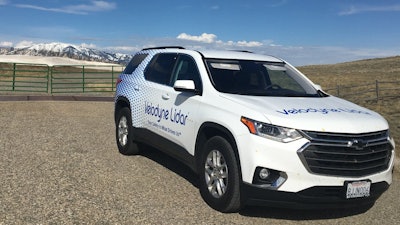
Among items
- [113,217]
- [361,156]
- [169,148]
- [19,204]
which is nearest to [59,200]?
[19,204]

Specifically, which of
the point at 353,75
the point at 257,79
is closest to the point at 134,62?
the point at 257,79

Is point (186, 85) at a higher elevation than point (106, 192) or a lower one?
higher

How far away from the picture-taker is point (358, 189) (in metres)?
4.04

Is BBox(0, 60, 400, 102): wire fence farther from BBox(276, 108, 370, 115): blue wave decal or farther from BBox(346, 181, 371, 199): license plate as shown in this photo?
BBox(346, 181, 371, 199): license plate

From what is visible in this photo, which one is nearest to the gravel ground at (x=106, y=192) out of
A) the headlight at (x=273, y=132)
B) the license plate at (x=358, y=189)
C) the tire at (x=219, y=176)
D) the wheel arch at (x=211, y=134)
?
the tire at (x=219, y=176)

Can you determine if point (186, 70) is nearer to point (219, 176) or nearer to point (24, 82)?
point (219, 176)

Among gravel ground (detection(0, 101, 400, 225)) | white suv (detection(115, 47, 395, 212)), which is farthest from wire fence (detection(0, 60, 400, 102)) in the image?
white suv (detection(115, 47, 395, 212))

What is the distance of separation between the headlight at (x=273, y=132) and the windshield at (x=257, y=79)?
895 millimetres

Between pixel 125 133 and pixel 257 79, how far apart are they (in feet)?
9.03

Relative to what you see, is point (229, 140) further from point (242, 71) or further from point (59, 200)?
point (59, 200)

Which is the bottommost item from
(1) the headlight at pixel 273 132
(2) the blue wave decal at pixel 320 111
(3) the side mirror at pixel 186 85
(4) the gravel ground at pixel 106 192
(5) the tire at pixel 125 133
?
(4) the gravel ground at pixel 106 192

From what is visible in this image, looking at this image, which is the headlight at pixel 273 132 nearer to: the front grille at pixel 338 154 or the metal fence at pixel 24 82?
the front grille at pixel 338 154

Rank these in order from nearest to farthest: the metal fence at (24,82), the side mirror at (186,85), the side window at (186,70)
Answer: the side mirror at (186,85) → the side window at (186,70) → the metal fence at (24,82)

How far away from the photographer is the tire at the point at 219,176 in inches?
165
